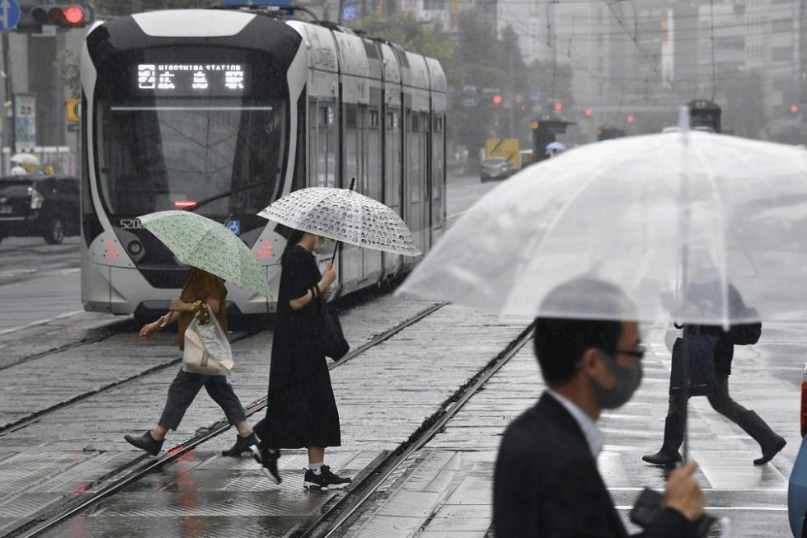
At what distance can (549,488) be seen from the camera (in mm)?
3424

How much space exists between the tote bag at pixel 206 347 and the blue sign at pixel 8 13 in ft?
50.2

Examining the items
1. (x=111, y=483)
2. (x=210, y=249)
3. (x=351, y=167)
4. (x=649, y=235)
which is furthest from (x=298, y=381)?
(x=351, y=167)

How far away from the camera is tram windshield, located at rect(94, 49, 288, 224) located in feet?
61.8

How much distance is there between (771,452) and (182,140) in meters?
9.82

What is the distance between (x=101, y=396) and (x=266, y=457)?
4.80 m

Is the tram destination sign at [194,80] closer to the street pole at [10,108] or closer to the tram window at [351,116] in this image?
the tram window at [351,116]

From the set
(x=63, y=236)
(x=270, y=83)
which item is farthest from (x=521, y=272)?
(x=63, y=236)

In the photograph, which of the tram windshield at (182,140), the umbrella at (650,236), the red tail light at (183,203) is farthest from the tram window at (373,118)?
the umbrella at (650,236)

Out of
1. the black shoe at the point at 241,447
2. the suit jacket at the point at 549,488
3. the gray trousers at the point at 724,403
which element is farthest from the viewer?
the black shoe at the point at 241,447

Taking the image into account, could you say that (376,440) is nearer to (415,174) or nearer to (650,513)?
(650,513)

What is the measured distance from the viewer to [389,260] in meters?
23.8

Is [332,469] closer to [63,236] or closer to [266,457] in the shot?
[266,457]

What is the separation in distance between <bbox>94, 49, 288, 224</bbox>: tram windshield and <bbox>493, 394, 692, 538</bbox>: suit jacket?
50.7 feet

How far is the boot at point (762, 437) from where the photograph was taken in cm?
1052
